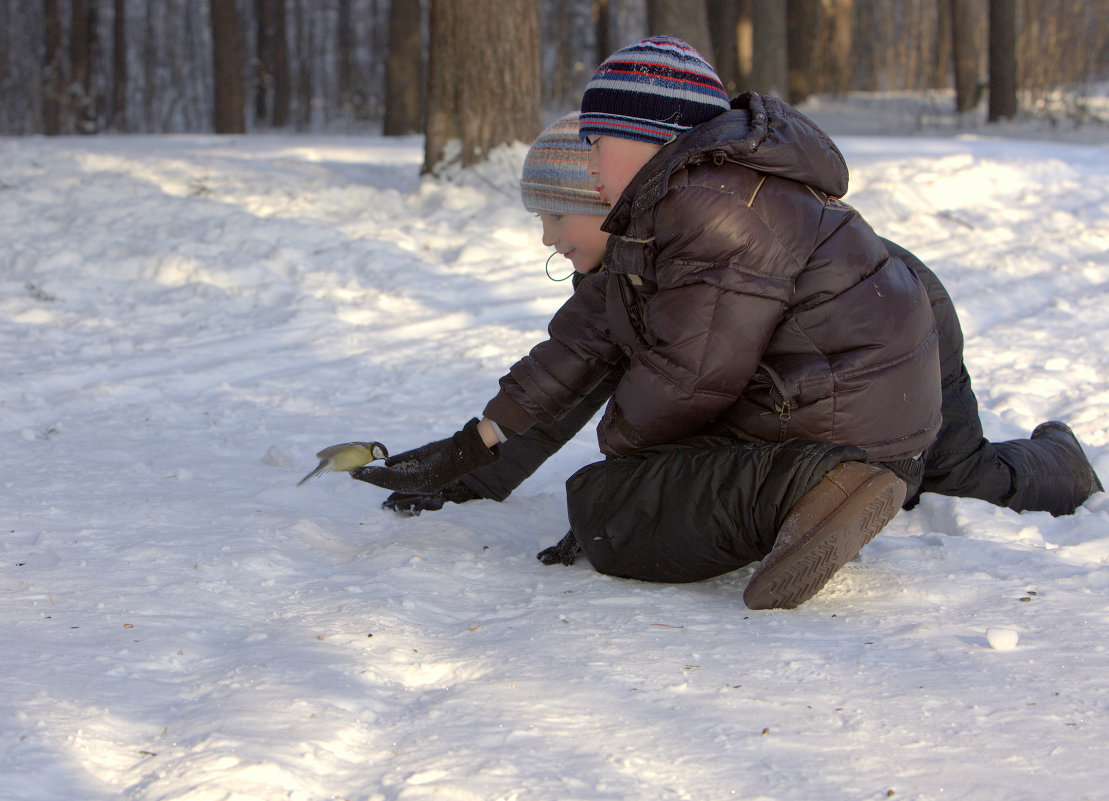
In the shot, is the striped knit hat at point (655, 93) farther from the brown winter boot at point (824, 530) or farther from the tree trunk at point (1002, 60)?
the tree trunk at point (1002, 60)

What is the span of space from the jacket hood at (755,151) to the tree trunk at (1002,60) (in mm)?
11801

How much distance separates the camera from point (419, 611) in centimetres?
199

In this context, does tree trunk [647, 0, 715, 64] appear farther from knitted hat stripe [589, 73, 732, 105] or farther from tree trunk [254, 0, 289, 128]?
tree trunk [254, 0, 289, 128]

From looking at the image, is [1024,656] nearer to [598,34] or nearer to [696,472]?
[696,472]

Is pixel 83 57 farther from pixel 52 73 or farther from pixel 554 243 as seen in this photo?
pixel 554 243

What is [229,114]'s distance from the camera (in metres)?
13.8

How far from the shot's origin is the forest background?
6.35 meters

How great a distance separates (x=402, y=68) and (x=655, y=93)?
37.7 ft

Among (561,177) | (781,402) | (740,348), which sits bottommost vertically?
(781,402)

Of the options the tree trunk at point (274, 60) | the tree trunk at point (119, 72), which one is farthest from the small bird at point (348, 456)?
the tree trunk at point (274, 60)

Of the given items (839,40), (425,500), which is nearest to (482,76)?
(425,500)

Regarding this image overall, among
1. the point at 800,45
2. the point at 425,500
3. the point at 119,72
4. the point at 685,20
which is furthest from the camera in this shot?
the point at 119,72

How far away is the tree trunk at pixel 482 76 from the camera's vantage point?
621 cm

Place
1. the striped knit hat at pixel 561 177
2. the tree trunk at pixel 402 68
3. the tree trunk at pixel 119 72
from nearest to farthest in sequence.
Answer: the striped knit hat at pixel 561 177 < the tree trunk at pixel 402 68 < the tree trunk at pixel 119 72
